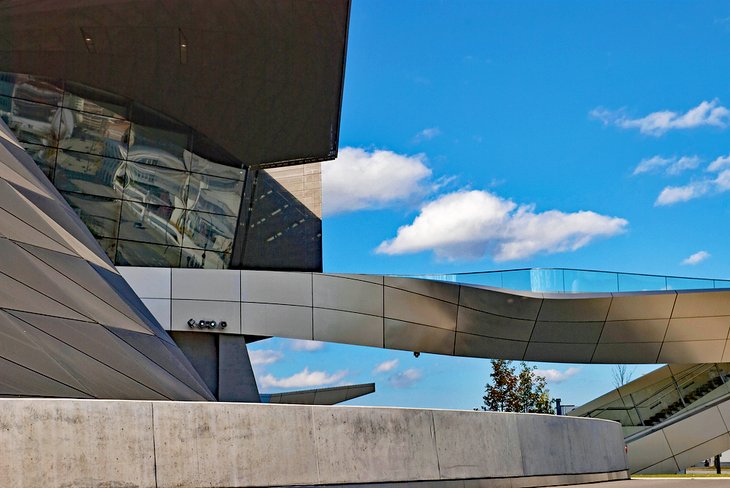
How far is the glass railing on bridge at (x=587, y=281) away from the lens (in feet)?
116

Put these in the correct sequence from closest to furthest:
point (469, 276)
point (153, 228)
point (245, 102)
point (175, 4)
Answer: point (175, 4) < point (245, 102) < point (153, 228) < point (469, 276)

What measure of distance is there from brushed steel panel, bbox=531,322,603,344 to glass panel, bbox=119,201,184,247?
1549cm

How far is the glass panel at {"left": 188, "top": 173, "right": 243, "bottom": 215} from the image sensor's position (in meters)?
29.4

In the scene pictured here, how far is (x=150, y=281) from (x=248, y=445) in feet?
68.4

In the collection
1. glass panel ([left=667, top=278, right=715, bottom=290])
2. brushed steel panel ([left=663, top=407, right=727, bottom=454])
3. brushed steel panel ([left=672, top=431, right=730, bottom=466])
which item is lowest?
brushed steel panel ([left=672, top=431, right=730, bottom=466])

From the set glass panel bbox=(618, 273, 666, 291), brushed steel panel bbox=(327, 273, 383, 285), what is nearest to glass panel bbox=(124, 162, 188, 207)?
brushed steel panel bbox=(327, 273, 383, 285)

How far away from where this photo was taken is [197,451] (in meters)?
8.16

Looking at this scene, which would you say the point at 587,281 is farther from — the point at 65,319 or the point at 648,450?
the point at 65,319

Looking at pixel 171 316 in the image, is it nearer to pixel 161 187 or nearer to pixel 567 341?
pixel 161 187

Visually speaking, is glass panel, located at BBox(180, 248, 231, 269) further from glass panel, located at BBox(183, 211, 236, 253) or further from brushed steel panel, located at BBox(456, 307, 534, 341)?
brushed steel panel, located at BBox(456, 307, 534, 341)

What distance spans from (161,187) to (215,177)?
220 centimetres

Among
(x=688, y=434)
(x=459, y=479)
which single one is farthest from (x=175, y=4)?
(x=688, y=434)

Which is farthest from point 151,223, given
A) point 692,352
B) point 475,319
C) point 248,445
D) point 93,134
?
point 692,352

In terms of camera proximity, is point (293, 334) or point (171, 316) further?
point (293, 334)
